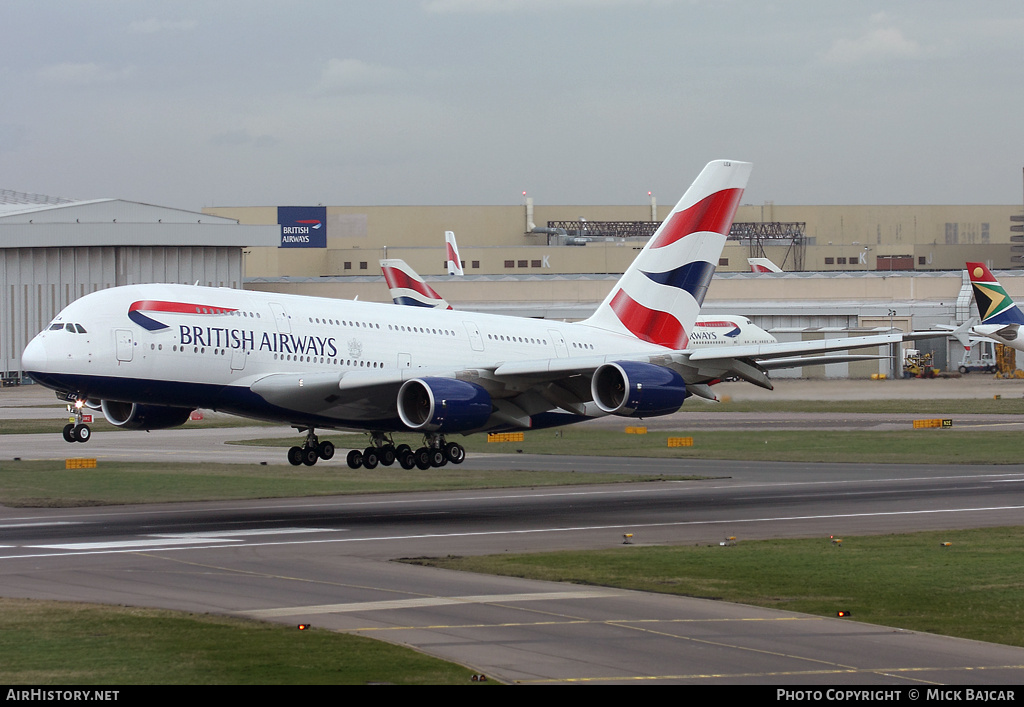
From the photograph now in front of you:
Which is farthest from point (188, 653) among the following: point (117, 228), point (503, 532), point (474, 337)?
point (117, 228)

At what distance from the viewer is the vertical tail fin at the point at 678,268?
173 feet

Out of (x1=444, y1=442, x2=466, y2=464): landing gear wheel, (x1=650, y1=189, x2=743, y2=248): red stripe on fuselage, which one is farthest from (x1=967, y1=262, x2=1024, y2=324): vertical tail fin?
(x1=444, y1=442, x2=466, y2=464): landing gear wheel

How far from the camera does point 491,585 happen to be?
2966 centimetres

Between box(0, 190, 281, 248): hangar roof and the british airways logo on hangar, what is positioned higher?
the british airways logo on hangar

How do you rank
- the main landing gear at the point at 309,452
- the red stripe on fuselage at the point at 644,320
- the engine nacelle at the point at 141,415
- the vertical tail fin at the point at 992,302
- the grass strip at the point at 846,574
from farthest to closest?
1. the vertical tail fin at the point at 992,302
2. the red stripe on fuselage at the point at 644,320
3. the main landing gear at the point at 309,452
4. the engine nacelle at the point at 141,415
5. the grass strip at the point at 846,574

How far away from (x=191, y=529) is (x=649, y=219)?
13642 centimetres

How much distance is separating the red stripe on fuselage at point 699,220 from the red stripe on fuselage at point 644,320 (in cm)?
263

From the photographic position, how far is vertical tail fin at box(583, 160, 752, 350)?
52.9 meters

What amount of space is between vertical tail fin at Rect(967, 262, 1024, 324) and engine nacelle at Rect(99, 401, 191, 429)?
65.6 metres

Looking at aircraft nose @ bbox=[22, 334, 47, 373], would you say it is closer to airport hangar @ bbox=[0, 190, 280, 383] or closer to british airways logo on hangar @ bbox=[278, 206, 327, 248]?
airport hangar @ bbox=[0, 190, 280, 383]

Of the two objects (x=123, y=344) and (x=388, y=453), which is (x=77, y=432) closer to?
(x=123, y=344)

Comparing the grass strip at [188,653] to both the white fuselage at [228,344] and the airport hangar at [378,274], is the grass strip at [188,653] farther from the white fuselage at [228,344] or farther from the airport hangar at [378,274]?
the airport hangar at [378,274]

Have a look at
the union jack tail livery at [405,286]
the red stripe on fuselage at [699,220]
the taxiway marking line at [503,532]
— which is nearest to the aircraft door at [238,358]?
the taxiway marking line at [503,532]

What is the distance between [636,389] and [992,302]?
191 feet
